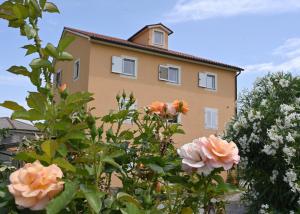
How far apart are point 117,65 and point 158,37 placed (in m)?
4.09

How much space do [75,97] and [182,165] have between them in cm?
39

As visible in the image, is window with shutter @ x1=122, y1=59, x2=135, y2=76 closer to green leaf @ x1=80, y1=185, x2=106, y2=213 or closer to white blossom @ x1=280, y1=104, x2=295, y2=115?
white blossom @ x1=280, y1=104, x2=295, y2=115

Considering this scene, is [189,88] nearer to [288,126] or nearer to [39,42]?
[288,126]

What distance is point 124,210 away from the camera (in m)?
1.16

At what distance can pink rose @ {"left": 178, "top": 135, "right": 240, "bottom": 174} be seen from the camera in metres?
1.28

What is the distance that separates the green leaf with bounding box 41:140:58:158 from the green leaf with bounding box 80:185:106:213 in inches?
4.8

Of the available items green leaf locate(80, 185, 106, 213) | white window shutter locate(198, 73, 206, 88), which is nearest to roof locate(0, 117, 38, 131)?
green leaf locate(80, 185, 106, 213)

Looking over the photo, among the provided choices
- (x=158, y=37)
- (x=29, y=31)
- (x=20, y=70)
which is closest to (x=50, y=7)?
(x=29, y=31)

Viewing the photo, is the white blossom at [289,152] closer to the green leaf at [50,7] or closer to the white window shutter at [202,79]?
the green leaf at [50,7]

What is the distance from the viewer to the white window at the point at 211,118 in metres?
21.1

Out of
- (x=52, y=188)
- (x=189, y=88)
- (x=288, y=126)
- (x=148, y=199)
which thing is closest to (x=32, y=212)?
(x=52, y=188)

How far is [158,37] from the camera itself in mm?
21969

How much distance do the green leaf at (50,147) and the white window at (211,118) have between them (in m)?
20.1

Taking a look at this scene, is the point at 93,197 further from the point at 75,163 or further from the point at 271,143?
the point at 271,143
